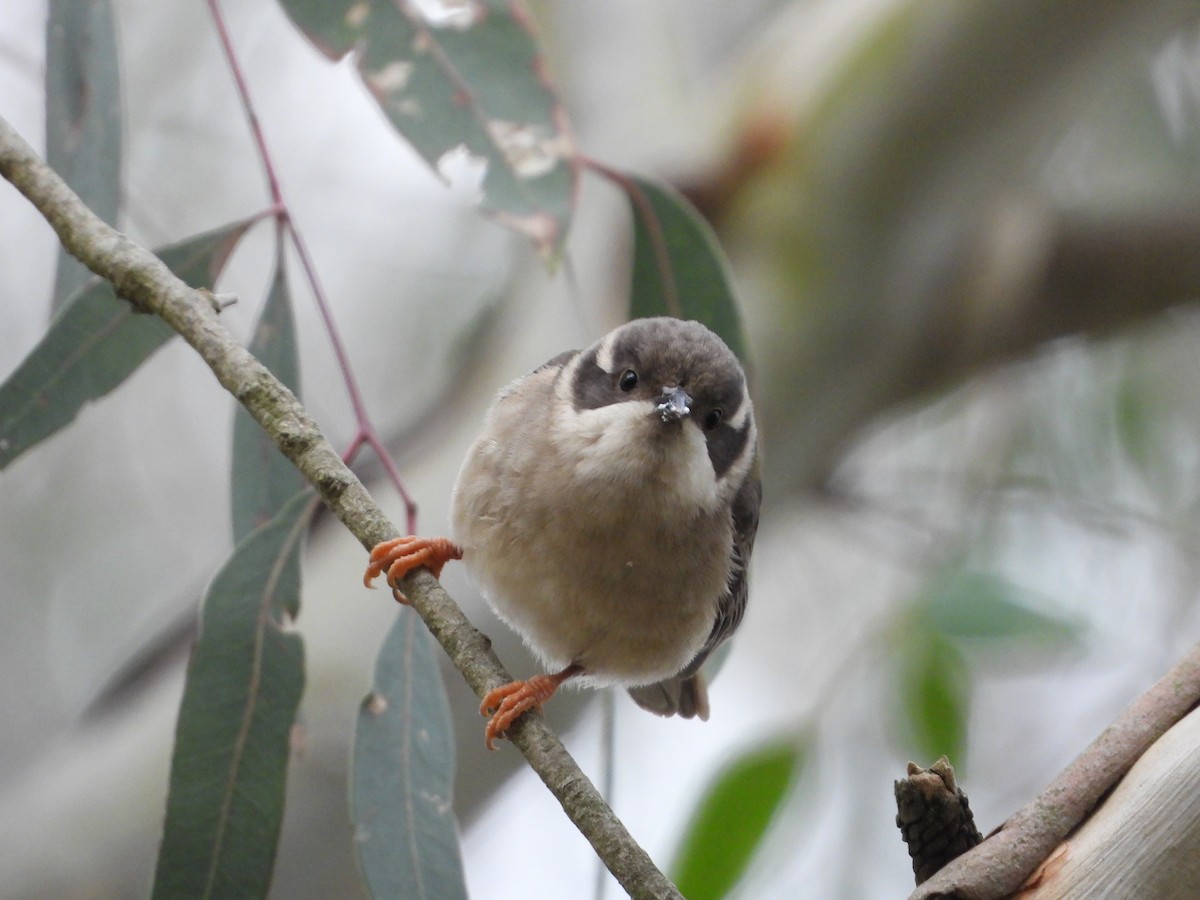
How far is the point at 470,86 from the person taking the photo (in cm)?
215

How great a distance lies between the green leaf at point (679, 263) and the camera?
231 cm

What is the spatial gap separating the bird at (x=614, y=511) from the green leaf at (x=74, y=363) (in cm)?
52

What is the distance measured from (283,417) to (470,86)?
0.89 meters

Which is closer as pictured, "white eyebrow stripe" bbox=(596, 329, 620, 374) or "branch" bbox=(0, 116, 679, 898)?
"branch" bbox=(0, 116, 679, 898)

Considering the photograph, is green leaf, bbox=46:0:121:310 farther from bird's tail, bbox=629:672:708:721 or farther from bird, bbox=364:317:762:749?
bird's tail, bbox=629:672:708:721

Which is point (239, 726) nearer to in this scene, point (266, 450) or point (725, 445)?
point (266, 450)

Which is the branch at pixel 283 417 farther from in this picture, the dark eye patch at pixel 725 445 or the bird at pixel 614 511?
the dark eye patch at pixel 725 445

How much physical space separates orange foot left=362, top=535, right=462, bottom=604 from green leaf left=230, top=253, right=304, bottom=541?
265 mm

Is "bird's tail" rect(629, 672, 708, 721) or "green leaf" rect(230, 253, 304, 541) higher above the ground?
"green leaf" rect(230, 253, 304, 541)

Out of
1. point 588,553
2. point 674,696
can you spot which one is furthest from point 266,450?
point 674,696

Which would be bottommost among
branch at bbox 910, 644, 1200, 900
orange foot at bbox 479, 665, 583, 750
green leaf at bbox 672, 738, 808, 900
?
green leaf at bbox 672, 738, 808, 900

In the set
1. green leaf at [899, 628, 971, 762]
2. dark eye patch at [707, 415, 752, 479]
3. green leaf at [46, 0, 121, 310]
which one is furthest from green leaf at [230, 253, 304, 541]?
green leaf at [899, 628, 971, 762]

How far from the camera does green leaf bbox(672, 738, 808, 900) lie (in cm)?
238

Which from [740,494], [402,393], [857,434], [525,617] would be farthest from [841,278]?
[402,393]
